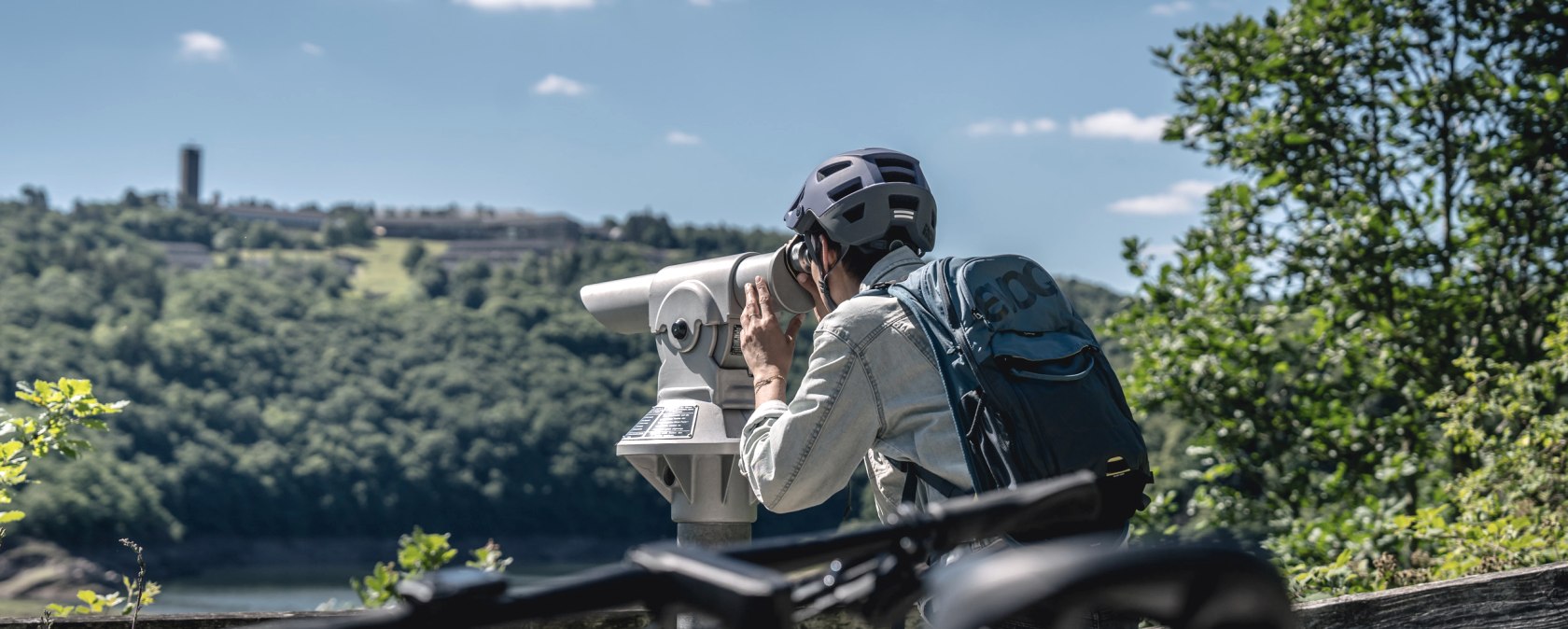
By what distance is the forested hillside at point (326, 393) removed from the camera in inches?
2864

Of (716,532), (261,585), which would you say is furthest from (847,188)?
(261,585)

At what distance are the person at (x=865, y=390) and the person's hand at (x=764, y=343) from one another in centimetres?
4

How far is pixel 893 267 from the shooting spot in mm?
2400

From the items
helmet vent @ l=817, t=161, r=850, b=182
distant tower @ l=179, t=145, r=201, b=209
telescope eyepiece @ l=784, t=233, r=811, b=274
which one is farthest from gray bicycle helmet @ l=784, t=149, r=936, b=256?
distant tower @ l=179, t=145, r=201, b=209

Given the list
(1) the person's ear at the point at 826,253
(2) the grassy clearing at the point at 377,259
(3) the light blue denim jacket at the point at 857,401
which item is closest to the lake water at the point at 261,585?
(2) the grassy clearing at the point at 377,259

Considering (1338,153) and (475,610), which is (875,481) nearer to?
(475,610)

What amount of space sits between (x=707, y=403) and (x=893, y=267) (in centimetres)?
63

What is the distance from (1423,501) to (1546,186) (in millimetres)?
1522

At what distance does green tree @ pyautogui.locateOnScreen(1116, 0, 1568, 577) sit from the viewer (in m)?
6.41

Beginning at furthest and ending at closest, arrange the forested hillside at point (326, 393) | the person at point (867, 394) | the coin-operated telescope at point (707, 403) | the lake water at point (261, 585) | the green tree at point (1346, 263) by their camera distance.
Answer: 1. the forested hillside at point (326, 393)
2. the lake water at point (261, 585)
3. the green tree at point (1346, 263)
4. the coin-operated telescope at point (707, 403)
5. the person at point (867, 394)

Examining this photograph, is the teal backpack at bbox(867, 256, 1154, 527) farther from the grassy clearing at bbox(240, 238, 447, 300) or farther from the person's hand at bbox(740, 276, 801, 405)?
the grassy clearing at bbox(240, 238, 447, 300)

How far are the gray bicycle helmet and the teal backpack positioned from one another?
28cm

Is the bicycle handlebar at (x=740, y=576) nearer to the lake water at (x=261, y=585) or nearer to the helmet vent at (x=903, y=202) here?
the helmet vent at (x=903, y=202)

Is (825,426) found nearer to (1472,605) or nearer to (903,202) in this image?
(903,202)
